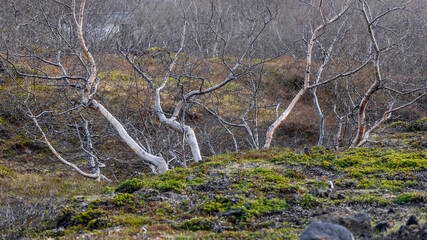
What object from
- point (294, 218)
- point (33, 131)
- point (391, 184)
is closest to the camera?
point (294, 218)

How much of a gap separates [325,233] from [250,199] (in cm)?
255

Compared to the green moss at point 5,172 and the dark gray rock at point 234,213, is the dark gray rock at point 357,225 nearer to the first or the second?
the dark gray rock at point 234,213

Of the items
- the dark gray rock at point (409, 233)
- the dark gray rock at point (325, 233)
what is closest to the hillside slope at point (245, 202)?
the dark gray rock at point (409, 233)

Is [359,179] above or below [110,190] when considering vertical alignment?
below

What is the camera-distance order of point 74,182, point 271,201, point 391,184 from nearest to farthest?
1. point 271,201
2. point 391,184
3. point 74,182

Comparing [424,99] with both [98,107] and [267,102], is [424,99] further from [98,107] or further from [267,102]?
[98,107]

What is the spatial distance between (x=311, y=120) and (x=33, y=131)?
1238 centimetres

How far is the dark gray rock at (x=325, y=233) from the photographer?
2947mm

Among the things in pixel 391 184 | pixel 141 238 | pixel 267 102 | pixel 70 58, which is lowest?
pixel 391 184

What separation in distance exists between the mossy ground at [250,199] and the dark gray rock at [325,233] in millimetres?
996

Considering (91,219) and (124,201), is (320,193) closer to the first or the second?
(124,201)

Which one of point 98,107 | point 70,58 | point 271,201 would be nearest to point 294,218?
point 271,201

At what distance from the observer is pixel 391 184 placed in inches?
241

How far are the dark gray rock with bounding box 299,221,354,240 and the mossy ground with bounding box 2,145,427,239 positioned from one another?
996 mm
